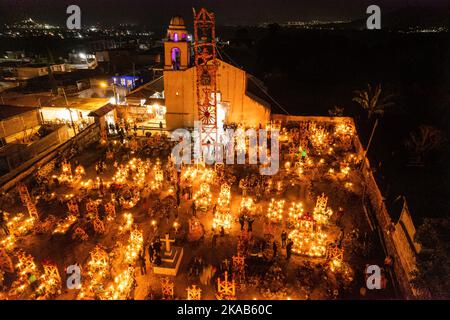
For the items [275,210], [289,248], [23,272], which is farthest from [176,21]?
[23,272]

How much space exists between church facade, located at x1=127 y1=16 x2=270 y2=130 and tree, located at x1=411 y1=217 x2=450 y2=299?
18.7 meters

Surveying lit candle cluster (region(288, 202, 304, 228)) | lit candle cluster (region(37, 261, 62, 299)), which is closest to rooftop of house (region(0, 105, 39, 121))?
lit candle cluster (region(37, 261, 62, 299))

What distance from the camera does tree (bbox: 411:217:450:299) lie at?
8.52 m

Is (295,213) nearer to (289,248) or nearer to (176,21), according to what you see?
(289,248)

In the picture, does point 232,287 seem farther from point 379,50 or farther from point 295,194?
point 379,50

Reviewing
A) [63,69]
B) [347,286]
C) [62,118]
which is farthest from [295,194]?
[63,69]

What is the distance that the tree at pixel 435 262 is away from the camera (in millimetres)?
8523

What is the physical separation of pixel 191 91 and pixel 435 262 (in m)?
21.4

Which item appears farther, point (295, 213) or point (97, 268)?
point (295, 213)

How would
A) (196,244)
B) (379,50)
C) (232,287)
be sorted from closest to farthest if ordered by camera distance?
(232,287) → (196,244) → (379,50)

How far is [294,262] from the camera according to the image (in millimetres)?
13648

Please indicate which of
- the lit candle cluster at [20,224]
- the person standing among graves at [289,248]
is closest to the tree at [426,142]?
the person standing among graves at [289,248]

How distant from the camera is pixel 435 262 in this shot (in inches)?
346
